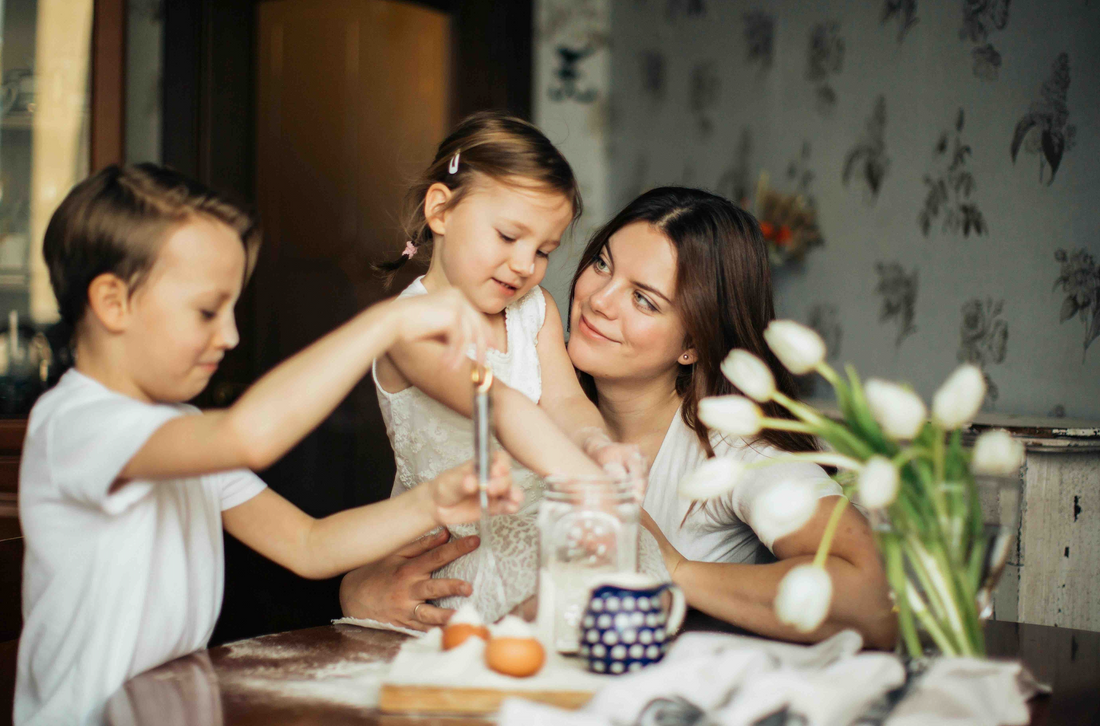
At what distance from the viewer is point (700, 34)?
11.5 feet

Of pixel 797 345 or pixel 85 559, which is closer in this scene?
pixel 797 345

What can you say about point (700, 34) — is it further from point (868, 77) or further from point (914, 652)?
point (914, 652)

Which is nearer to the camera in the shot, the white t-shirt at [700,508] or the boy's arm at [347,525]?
the boy's arm at [347,525]

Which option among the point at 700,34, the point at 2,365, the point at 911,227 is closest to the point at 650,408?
the point at 911,227

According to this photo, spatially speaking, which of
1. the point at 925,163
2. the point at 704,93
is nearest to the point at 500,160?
the point at 925,163

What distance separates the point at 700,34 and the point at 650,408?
2.15m

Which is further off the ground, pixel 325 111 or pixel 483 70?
pixel 483 70

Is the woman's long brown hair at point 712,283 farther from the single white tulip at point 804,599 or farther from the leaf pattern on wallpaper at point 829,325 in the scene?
the leaf pattern on wallpaper at point 829,325

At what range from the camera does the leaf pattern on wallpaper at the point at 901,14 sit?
2607 millimetres

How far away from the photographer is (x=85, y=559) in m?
1.00

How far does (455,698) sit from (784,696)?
0.30 m

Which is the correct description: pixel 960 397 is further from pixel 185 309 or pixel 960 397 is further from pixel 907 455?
pixel 185 309

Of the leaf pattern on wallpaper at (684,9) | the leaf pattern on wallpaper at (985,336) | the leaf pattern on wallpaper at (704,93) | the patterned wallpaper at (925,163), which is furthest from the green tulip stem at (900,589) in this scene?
the leaf pattern on wallpaper at (684,9)

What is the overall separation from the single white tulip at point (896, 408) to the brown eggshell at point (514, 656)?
0.39 meters
